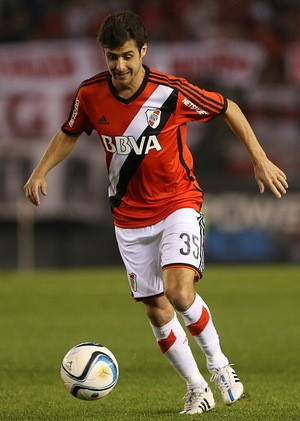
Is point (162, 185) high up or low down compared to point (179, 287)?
up

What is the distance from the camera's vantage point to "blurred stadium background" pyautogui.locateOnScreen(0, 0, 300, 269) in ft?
64.7

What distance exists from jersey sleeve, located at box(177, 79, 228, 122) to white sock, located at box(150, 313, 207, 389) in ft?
4.11

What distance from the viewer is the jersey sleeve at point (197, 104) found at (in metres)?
6.74

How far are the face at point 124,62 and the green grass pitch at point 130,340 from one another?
6.30ft

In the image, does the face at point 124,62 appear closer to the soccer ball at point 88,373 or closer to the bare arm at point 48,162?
the bare arm at point 48,162

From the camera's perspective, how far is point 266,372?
880 centimetres

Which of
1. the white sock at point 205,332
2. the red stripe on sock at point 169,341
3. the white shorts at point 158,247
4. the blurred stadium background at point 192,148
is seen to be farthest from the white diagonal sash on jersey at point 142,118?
the blurred stadium background at point 192,148

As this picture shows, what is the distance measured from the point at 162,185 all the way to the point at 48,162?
2.36ft

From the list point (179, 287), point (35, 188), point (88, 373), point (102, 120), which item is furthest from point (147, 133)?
point (88, 373)

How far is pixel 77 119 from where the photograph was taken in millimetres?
6859

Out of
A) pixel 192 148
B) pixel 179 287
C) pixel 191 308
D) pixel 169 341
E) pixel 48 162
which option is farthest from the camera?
pixel 192 148

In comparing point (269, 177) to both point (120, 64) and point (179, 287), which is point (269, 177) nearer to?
point (179, 287)

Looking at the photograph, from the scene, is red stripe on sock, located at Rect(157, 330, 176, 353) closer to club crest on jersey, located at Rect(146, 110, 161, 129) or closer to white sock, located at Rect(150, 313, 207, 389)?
white sock, located at Rect(150, 313, 207, 389)

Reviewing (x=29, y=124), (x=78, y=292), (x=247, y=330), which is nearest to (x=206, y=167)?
(x=29, y=124)
